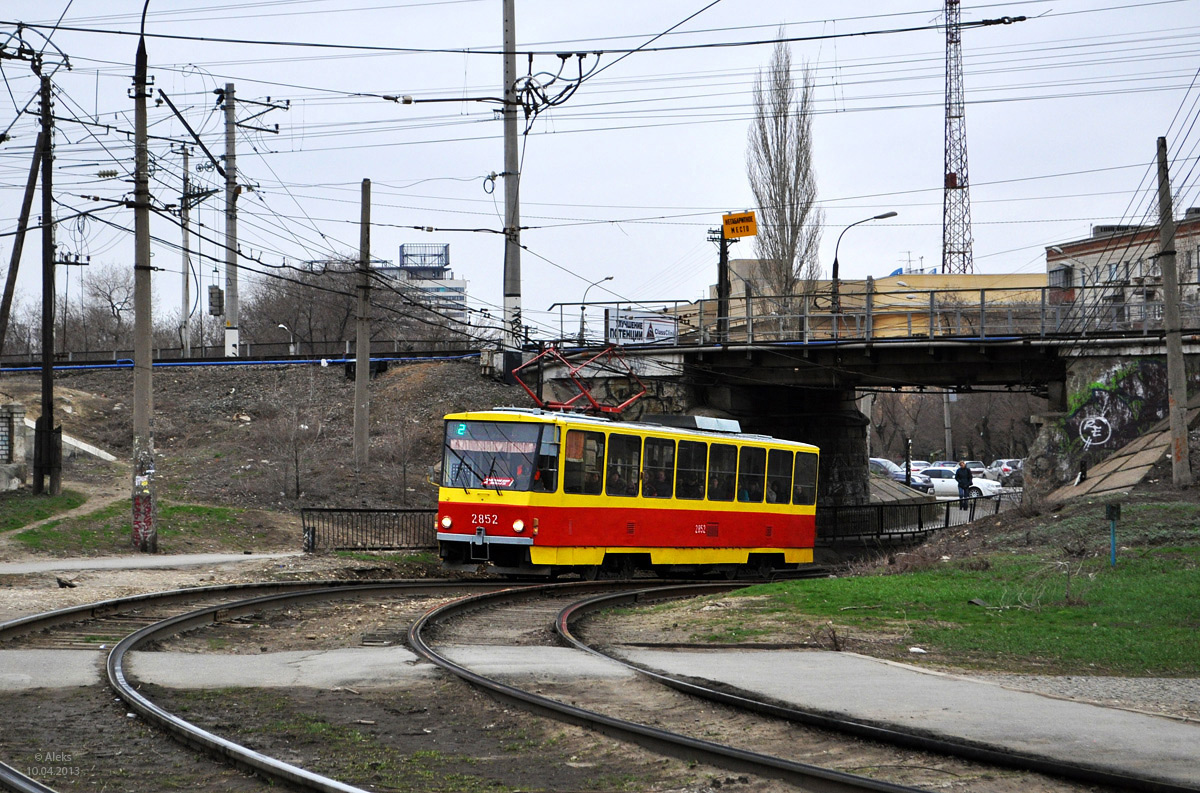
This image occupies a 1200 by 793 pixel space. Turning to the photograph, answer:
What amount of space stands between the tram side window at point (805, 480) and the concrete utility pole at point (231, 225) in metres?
19.9

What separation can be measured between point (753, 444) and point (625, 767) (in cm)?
1871

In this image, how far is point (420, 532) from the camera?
27141 millimetres

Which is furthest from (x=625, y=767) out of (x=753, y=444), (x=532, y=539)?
(x=753, y=444)

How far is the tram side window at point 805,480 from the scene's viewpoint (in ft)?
88.3

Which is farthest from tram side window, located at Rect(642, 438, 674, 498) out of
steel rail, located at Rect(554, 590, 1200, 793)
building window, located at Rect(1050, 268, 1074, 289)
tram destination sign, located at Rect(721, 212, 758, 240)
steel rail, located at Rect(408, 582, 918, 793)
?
building window, located at Rect(1050, 268, 1074, 289)

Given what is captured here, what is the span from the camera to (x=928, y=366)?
116 feet

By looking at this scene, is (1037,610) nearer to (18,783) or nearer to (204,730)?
(204,730)

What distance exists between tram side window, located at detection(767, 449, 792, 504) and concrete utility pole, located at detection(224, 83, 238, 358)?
19.8m

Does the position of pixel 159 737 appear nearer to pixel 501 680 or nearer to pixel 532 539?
pixel 501 680

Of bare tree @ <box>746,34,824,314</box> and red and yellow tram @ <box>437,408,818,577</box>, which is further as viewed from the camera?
bare tree @ <box>746,34,824,314</box>

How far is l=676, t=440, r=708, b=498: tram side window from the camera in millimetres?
23188

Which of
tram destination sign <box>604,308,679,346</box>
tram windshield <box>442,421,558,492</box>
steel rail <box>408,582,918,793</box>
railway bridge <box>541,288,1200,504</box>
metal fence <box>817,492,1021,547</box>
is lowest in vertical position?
metal fence <box>817,492,1021,547</box>

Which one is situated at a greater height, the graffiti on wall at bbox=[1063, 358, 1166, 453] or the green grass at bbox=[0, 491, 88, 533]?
the graffiti on wall at bbox=[1063, 358, 1166, 453]

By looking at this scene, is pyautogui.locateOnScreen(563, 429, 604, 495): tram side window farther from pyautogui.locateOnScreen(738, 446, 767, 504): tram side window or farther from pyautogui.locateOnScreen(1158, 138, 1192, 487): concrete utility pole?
pyautogui.locateOnScreen(1158, 138, 1192, 487): concrete utility pole
